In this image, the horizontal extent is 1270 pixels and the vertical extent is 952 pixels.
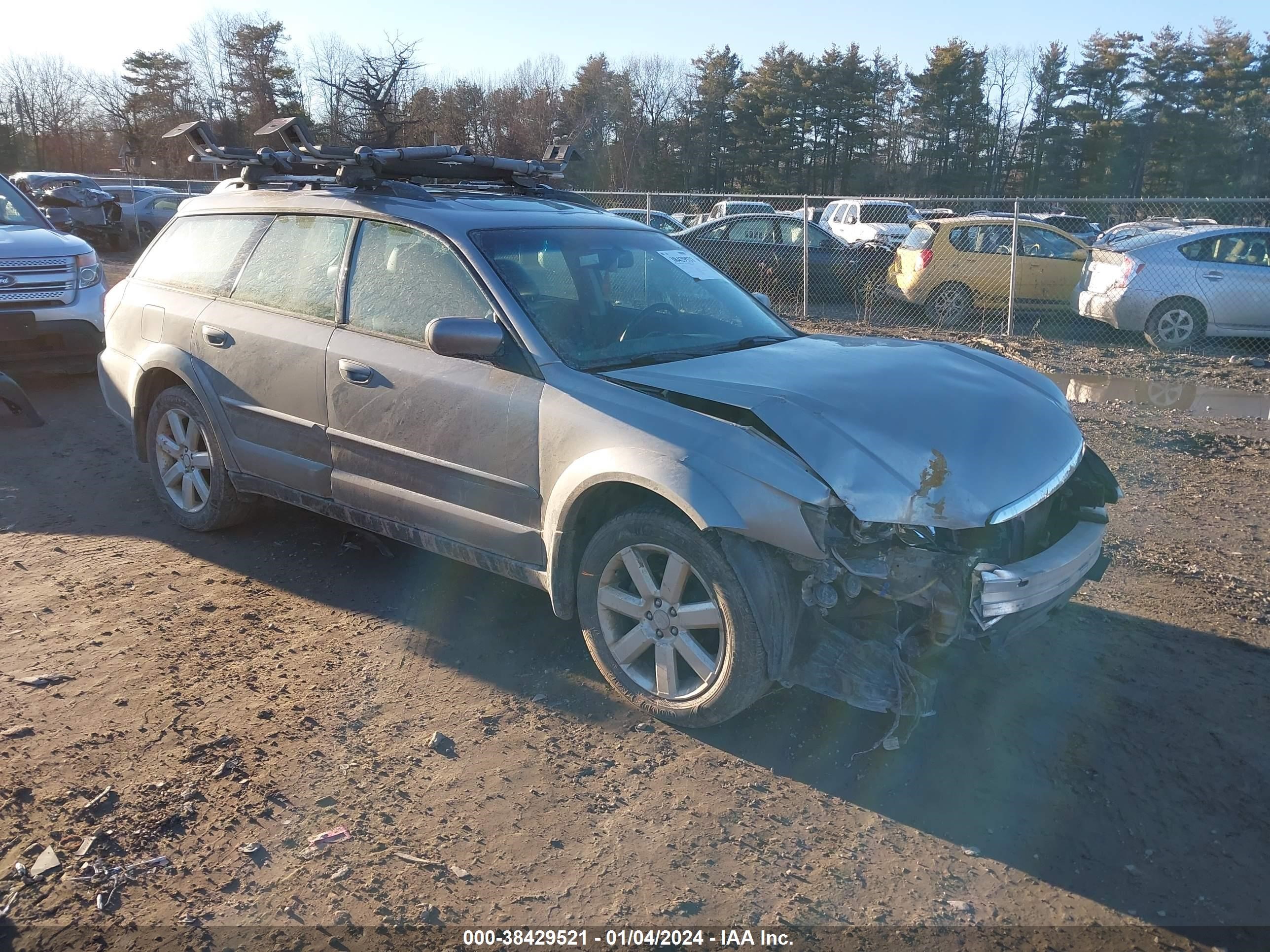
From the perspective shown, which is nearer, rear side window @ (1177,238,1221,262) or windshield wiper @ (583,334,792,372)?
windshield wiper @ (583,334,792,372)

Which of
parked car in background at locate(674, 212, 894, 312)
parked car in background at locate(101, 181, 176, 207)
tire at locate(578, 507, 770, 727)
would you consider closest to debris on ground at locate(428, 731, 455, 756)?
tire at locate(578, 507, 770, 727)

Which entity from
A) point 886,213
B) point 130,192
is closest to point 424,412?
point 886,213

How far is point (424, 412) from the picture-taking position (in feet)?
13.2

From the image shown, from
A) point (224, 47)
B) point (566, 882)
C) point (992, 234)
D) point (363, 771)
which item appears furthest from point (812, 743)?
point (224, 47)

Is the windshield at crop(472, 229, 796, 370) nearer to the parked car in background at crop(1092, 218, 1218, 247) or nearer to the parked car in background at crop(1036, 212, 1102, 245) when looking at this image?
the parked car in background at crop(1092, 218, 1218, 247)

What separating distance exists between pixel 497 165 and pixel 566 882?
3.81 metres

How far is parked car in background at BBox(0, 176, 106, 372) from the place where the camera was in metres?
8.51

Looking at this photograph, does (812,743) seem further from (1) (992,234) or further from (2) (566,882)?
(1) (992,234)

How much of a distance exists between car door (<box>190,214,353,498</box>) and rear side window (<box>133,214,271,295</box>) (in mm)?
133

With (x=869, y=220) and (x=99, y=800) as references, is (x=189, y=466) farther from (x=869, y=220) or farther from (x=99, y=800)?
(x=869, y=220)

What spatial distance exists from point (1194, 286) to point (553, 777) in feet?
37.5

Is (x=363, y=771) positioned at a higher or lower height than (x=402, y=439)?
lower

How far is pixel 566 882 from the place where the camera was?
276 cm

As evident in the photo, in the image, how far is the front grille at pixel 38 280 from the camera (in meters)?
8.48
